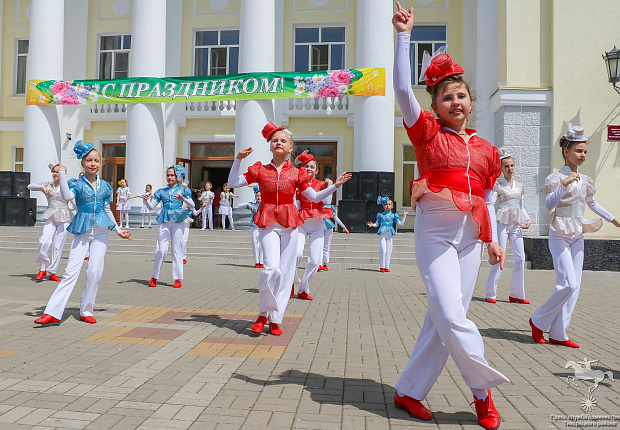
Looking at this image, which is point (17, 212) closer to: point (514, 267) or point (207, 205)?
point (207, 205)

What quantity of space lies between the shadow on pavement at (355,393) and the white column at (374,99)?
16384mm

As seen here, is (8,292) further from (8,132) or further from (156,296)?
(8,132)

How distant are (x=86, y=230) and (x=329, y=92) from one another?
15.6m

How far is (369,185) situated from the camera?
65.6 ft

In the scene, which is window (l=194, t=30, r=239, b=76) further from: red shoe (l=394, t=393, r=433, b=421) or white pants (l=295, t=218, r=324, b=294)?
red shoe (l=394, t=393, r=433, b=421)

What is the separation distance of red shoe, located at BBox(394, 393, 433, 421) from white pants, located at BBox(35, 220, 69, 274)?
28.4 ft

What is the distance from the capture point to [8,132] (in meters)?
26.0

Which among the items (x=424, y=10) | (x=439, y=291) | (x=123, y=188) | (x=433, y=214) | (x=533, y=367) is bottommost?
(x=533, y=367)

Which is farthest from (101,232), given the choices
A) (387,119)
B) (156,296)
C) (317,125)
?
(317,125)

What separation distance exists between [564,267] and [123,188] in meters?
18.7

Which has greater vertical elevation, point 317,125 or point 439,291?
point 317,125

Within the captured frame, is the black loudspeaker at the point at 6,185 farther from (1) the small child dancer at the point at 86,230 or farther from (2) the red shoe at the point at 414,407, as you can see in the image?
(2) the red shoe at the point at 414,407

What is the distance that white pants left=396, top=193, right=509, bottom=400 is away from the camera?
3.24 m
